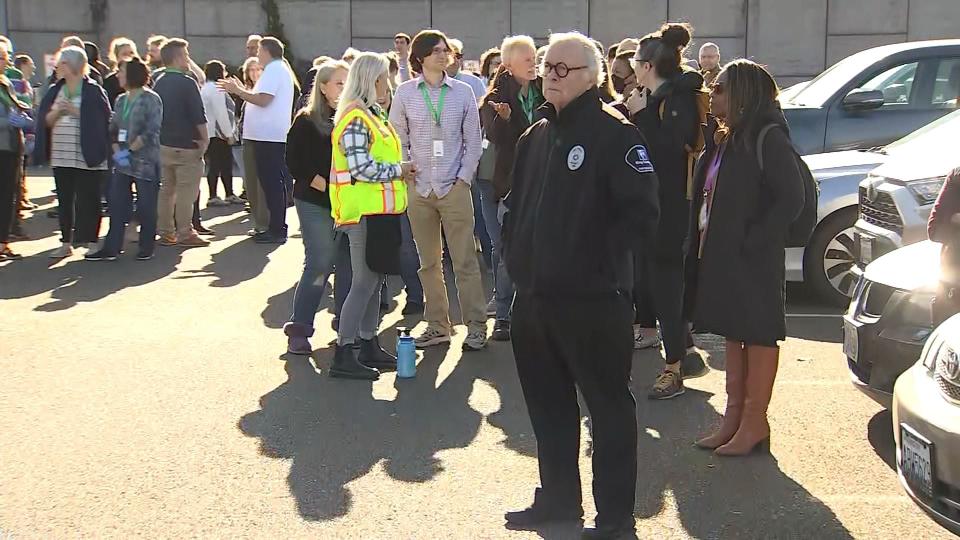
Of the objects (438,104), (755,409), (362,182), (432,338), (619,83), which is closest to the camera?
(755,409)

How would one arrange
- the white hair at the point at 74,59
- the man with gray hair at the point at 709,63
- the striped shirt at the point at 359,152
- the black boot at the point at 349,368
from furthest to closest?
the man with gray hair at the point at 709,63 < the white hair at the point at 74,59 < the black boot at the point at 349,368 < the striped shirt at the point at 359,152

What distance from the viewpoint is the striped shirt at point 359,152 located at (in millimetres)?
6789

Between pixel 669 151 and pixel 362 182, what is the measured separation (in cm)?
185

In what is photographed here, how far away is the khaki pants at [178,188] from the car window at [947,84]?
7.42m

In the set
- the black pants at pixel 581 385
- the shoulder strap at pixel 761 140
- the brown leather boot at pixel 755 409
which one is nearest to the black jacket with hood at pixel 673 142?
the shoulder strap at pixel 761 140

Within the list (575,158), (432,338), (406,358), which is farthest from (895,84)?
(575,158)

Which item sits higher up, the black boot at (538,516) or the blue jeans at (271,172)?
the blue jeans at (271,172)

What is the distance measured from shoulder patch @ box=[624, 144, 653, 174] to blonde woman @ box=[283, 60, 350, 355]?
3351 millimetres

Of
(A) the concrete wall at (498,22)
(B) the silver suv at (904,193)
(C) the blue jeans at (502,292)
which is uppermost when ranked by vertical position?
(A) the concrete wall at (498,22)

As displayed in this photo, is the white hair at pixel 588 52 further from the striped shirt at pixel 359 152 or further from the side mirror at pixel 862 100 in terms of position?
the side mirror at pixel 862 100

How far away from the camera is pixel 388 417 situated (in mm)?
6414

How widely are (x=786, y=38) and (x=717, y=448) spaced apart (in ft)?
68.1

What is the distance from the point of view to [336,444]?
591 centimetres

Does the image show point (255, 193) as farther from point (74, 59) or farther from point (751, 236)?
point (751, 236)
